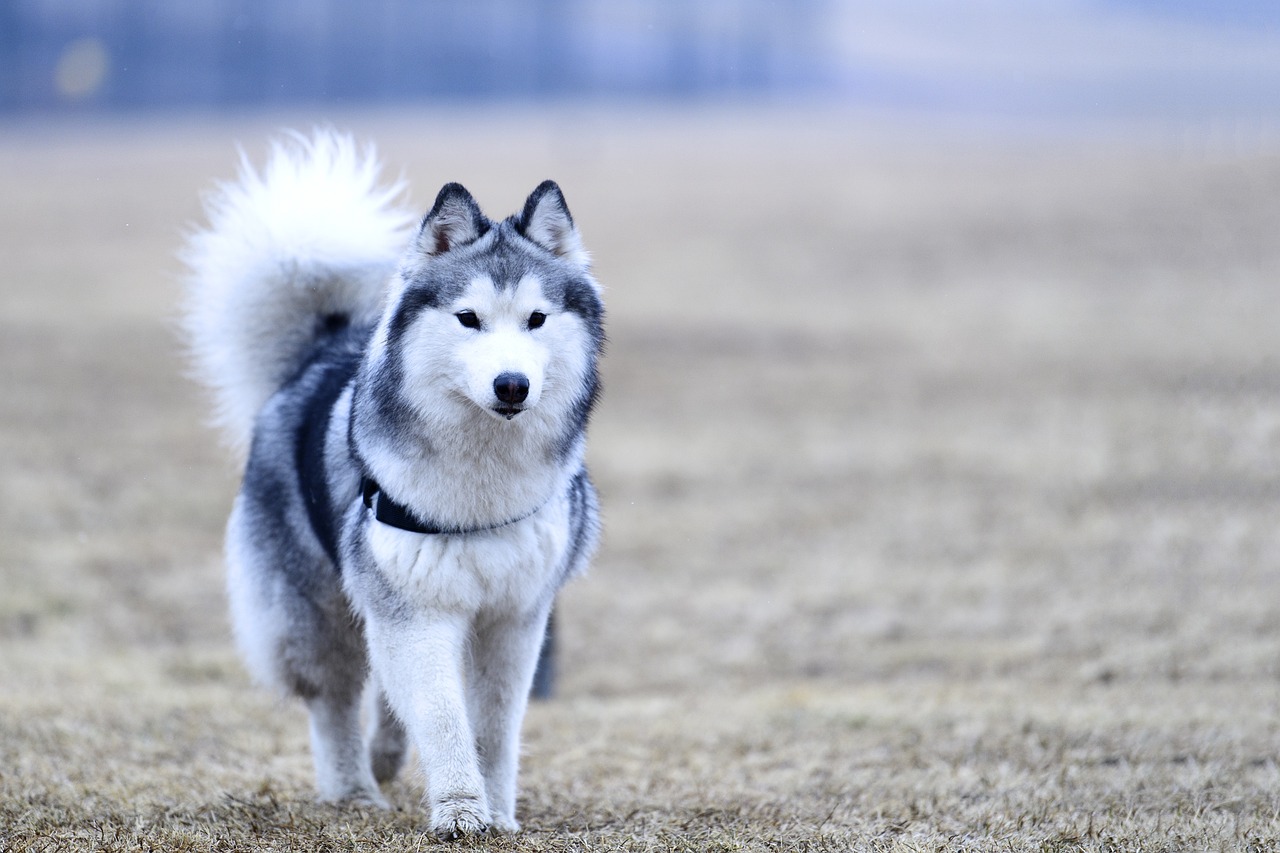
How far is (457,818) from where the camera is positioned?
4.02 m

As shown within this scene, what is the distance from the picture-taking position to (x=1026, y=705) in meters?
6.55

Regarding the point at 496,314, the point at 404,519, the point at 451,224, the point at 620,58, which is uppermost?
the point at 620,58

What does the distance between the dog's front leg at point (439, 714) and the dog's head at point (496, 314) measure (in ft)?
2.38

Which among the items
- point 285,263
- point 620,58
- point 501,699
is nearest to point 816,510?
point 285,263

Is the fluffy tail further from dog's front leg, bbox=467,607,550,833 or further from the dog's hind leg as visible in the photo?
dog's front leg, bbox=467,607,550,833

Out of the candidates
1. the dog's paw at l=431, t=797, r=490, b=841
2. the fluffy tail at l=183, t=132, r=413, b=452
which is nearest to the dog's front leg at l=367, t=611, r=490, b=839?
the dog's paw at l=431, t=797, r=490, b=841

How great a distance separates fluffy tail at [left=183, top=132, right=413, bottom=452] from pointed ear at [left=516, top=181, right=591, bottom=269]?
1.23m

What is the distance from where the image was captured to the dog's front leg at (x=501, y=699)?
4.40 meters

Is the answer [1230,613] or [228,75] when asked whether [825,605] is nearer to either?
[1230,613]

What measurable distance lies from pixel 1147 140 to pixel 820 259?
18.7 m

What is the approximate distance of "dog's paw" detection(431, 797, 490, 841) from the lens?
13.2 ft

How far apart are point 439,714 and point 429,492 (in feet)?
2.34

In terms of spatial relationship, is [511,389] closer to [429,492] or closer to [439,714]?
[429,492]

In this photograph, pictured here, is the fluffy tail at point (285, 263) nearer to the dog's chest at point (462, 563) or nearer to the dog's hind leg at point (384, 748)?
the dog's hind leg at point (384, 748)
